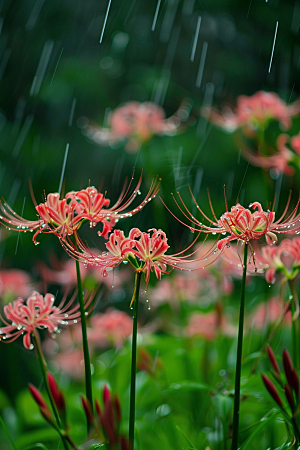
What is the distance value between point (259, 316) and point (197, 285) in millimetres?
313

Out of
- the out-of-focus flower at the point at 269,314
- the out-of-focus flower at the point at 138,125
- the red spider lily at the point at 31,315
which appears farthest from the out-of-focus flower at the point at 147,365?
the out-of-focus flower at the point at 138,125

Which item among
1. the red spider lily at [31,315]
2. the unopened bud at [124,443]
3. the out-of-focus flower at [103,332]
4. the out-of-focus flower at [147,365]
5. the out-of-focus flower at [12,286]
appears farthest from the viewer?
the out-of-focus flower at [12,286]

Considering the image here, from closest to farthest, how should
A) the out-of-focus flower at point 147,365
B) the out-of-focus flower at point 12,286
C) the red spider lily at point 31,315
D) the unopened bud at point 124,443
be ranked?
the unopened bud at point 124,443 → the red spider lily at point 31,315 → the out-of-focus flower at point 147,365 → the out-of-focus flower at point 12,286

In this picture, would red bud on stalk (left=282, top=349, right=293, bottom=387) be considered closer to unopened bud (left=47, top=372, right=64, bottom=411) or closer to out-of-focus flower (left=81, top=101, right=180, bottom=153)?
unopened bud (left=47, top=372, right=64, bottom=411)

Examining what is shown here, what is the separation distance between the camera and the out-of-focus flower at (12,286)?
1292mm

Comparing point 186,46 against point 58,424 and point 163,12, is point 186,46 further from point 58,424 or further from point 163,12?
point 58,424

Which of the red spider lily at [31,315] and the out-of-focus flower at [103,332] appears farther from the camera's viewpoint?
the out-of-focus flower at [103,332]

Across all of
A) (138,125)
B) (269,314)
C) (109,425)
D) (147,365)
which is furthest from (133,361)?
(138,125)

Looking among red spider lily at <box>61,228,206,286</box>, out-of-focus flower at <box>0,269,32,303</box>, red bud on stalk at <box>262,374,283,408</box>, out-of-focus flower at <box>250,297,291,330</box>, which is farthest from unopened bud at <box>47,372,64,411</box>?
out-of-focus flower at <box>0,269,32,303</box>

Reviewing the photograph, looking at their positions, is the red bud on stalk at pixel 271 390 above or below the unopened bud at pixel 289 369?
below

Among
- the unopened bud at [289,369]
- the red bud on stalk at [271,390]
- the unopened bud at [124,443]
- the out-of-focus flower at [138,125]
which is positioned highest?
the out-of-focus flower at [138,125]

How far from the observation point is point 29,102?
9.16 feet

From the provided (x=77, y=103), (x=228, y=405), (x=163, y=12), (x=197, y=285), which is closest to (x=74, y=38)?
(x=77, y=103)

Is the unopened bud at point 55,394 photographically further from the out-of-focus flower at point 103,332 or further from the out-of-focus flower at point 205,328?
the out-of-focus flower at point 205,328
